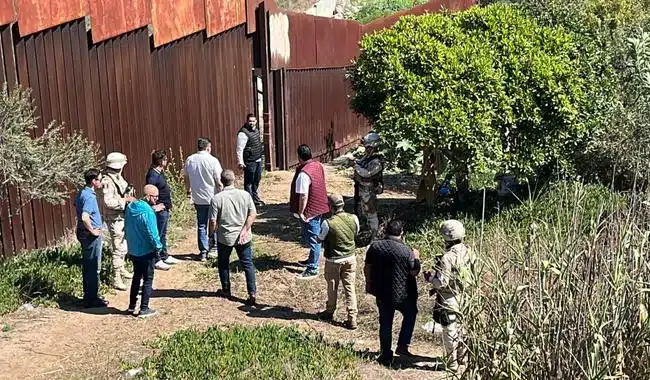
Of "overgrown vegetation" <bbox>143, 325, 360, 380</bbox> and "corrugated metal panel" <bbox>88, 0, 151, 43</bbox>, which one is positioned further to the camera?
"corrugated metal panel" <bbox>88, 0, 151, 43</bbox>

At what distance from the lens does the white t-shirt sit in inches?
414

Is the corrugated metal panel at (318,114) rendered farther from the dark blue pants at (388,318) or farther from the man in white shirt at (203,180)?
the dark blue pants at (388,318)

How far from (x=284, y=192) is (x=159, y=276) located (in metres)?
5.99

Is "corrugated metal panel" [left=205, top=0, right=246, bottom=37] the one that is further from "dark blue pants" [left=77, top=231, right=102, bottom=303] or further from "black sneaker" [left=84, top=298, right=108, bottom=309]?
"black sneaker" [left=84, top=298, right=108, bottom=309]

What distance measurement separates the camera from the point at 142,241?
27.1 ft

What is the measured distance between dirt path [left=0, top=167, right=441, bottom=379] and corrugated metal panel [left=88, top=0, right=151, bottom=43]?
139 inches

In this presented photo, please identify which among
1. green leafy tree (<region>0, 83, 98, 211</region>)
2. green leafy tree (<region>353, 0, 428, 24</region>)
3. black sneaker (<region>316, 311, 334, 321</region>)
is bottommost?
black sneaker (<region>316, 311, 334, 321</region>)

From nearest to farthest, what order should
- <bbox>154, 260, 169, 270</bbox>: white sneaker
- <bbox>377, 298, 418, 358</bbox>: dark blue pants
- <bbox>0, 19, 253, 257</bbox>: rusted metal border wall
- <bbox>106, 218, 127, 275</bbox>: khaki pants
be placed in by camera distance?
<bbox>377, 298, 418, 358</bbox>: dark blue pants < <bbox>106, 218, 127, 275</bbox>: khaki pants < <bbox>0, 19, 253, 257</bbox>: rusted metal border wall < <bbox>154, 260, 169, 270</bbox>: white sneaker

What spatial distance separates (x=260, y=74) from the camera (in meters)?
17.6

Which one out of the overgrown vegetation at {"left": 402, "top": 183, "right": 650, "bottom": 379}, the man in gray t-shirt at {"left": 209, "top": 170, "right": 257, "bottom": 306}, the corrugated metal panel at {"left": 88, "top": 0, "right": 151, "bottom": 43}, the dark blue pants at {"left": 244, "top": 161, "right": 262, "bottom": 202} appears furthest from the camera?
the dark blue pants at {"left": 244, "top": 161, "right": 262, "bottom": 202}

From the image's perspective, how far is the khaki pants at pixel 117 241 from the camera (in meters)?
9.38

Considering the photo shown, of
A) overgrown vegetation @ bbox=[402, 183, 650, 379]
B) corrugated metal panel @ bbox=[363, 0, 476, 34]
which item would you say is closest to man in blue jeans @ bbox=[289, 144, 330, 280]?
overgrown vegetation @ bbox=[402, 183, 650, 379]

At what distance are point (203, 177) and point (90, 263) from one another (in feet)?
7.85

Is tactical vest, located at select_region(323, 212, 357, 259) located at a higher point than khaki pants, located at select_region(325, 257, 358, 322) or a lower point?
higher
